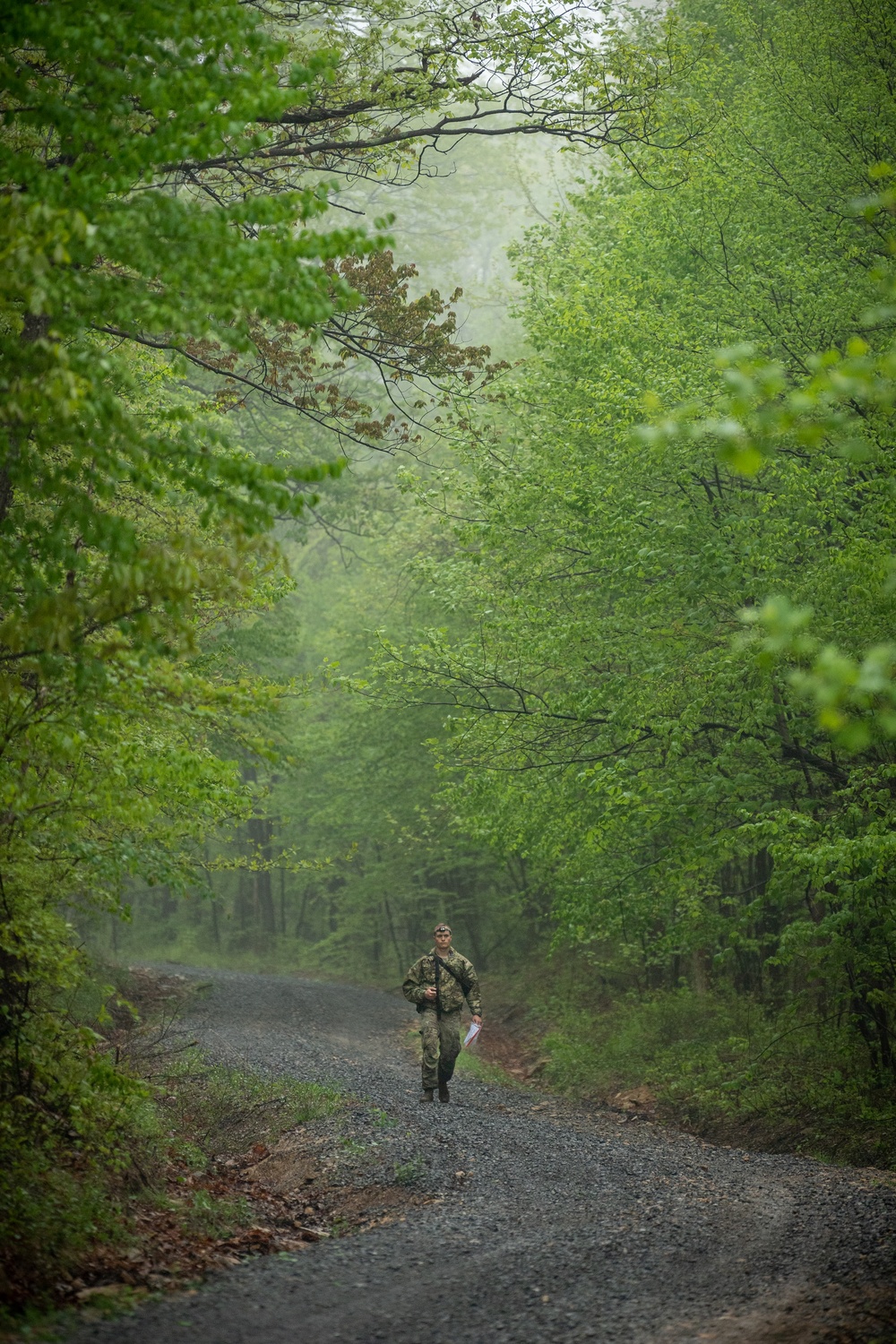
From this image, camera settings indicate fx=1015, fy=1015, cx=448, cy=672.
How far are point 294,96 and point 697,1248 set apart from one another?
23.3 feet

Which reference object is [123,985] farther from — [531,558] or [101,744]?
[101,744]

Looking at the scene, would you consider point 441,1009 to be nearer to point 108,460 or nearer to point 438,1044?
point 438,1044

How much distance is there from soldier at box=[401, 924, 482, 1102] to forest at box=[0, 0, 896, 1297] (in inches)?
80.3

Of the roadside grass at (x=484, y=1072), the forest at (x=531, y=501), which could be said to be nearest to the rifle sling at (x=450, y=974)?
the forest at (x=531, y=501)

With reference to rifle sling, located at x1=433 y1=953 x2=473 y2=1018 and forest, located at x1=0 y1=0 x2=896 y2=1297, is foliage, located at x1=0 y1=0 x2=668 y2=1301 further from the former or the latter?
rifle sling, located at x1=433 y1=953 x2=473 y2=1018

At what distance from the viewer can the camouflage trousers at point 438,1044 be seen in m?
10.9

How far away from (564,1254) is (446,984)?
4809mm

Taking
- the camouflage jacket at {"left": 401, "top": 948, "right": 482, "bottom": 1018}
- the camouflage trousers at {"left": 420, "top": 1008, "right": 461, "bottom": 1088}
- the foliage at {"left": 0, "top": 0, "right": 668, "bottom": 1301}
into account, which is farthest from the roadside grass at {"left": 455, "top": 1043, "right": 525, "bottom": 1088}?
the foliage at {"left": 0, "top": 0, "right": 668, "bottom": 1301}

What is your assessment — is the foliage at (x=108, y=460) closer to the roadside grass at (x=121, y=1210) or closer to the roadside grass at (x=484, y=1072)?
the roadside grass at (x=121, y=1210)

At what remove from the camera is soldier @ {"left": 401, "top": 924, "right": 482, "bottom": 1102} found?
1095cm

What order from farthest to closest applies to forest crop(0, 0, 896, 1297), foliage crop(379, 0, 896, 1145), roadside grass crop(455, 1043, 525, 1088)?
1. roadside grass crop(455, 1043, 525, 1088)
2. foliage crop(379, 0, 896, 1145)
3. forest crop(0, 0, 896, 1297)

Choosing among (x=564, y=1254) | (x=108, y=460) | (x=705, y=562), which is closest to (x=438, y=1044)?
(x=564, y=1254)

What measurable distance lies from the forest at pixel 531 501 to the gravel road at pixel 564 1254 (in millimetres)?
1168

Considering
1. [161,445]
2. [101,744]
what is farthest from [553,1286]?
[161,445]
